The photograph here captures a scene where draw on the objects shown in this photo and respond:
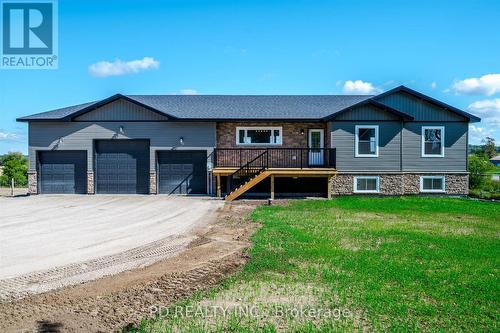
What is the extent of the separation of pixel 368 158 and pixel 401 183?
2112mm

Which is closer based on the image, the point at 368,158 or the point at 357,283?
the point at 357,283

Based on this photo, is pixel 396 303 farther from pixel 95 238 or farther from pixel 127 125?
pixel 127 125

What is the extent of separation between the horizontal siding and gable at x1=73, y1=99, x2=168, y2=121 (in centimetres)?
927

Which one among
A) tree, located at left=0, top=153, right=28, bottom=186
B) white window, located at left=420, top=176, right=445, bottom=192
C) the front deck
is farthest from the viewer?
A: tree, located at left=0, top=153, right=28, bottom=186

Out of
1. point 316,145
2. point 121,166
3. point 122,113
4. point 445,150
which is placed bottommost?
point 121,166

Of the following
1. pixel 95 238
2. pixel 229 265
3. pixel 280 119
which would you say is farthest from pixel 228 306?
pixel 280 119

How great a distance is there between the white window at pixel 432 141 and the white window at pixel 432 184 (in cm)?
117

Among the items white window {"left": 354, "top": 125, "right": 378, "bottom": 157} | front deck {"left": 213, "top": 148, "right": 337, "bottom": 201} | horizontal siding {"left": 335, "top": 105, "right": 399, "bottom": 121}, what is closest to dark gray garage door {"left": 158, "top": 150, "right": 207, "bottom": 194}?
front deck {"left": 213, "top": 148, "right": 337, "bottom": 201}

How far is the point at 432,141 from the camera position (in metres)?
18.7

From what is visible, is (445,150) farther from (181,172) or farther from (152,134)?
(152,134)

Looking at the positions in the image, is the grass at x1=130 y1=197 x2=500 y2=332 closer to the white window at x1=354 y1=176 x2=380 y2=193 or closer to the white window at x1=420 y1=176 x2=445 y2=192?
the white window at x1=354 y1=176 x2=380 y2=193

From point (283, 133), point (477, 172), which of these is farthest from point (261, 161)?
point (477, 172)

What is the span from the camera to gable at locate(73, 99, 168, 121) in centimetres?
1877

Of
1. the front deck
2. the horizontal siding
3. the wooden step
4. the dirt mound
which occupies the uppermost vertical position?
the horizontal siding
